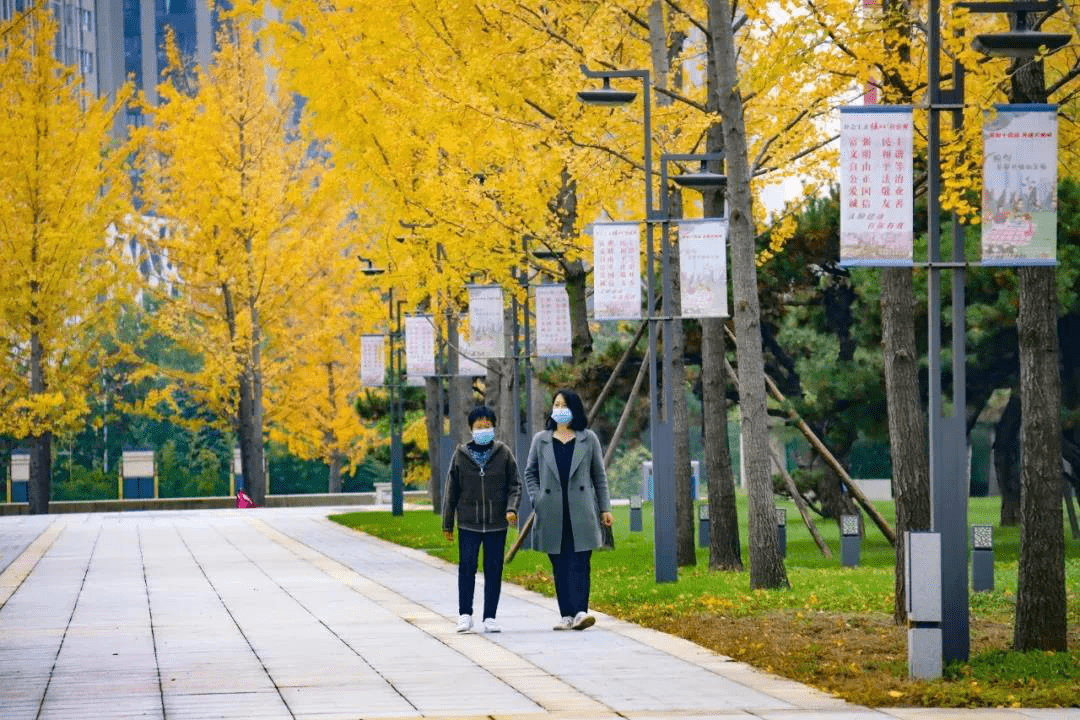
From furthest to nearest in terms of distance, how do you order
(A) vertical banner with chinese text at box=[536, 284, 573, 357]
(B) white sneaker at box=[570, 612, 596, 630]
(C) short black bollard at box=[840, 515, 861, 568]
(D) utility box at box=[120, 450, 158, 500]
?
1. (D) utility box at box=[120, 450, 158, 500]
2. (A) vertical banner with chinese text at box=[536, 284, 573, 357]
3. (C) short black bollard at box=[840, 515, 861, 568]
4. (B) white sneaker at box=[570, 612, 596, 630]

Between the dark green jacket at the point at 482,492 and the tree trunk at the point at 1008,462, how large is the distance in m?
17.1

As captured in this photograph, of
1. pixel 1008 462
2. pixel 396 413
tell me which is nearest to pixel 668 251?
pixel 1008 462

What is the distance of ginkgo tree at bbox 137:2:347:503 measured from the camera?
4538 cm

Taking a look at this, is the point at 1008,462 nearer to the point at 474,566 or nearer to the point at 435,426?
the point at 435,426

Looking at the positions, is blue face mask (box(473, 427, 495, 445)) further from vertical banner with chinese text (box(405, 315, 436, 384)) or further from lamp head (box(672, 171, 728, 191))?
vertical banner with chinese text (box(405, 315, 436, 384))

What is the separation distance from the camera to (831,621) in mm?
14859

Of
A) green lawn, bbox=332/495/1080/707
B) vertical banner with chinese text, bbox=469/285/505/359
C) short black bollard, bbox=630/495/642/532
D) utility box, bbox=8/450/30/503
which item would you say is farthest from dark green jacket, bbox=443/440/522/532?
utility box, bbox=8/450/30/503

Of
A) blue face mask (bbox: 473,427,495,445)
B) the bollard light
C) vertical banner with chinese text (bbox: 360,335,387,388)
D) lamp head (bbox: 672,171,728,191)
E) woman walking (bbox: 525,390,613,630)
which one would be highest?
lamp head (bbox: 672,171,728,191)

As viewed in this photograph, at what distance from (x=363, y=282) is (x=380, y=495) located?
14152 millimetres

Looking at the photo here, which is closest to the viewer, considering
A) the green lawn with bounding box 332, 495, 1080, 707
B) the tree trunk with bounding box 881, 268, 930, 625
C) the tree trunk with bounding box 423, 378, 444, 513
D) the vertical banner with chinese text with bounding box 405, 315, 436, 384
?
the green lawn with bounding box 332, 495, 1080, 707

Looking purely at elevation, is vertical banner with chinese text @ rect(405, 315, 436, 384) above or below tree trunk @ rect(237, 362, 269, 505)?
above

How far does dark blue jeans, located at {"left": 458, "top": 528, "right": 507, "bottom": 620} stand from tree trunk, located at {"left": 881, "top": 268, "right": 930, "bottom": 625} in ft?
9.62

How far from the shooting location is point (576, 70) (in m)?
21.9

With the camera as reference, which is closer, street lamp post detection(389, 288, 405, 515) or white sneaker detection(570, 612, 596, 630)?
white sneaker detection(570, 612, 596, 630)
